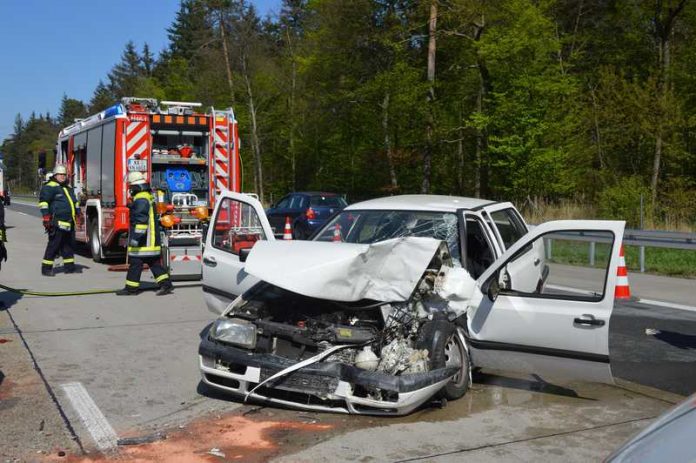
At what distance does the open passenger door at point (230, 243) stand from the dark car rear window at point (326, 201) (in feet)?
43.7

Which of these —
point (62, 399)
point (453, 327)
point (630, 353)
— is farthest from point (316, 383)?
point (630, 353)

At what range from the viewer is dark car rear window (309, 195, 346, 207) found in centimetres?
2117

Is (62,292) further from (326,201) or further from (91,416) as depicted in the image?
(326,201)

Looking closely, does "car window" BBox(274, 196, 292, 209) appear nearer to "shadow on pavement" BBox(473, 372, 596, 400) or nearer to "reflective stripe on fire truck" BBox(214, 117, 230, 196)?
"reflective stripe on fire truck" BBox(214, 117, 230, 196)

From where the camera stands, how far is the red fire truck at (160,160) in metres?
14.2

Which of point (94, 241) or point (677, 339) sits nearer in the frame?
point (677, 339)

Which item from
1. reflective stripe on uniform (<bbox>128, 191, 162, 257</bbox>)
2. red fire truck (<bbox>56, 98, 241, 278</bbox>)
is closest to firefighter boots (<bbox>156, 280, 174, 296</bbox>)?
reflective stripe on uniform (<bbox>128, 191, 162, 257</bbox>)

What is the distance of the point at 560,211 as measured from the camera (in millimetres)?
23188

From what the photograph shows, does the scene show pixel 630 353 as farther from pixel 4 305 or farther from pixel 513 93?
pixel 513 93

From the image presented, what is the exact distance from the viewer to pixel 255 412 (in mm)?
5555

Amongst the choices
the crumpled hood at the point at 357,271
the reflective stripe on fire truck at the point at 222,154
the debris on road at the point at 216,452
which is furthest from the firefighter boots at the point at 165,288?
the debris on road at the point at 216,452

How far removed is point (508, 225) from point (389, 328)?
9.36 ft

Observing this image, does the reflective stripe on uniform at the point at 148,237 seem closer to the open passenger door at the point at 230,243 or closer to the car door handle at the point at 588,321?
the open passenger door at the point at 230,243

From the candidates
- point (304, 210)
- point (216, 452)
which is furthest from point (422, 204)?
point (304, 210)
